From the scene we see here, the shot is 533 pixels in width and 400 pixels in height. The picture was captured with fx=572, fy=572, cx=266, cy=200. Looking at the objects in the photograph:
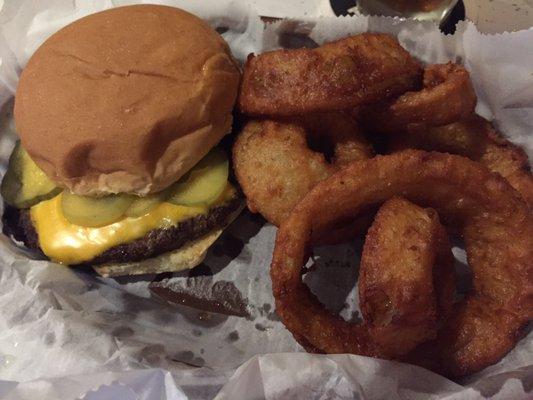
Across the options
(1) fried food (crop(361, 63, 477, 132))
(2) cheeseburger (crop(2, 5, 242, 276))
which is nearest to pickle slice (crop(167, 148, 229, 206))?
(2) cheeseburger (crop(2, 5, 242, 276))

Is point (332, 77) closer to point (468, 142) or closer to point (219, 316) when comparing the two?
point (468, 142)

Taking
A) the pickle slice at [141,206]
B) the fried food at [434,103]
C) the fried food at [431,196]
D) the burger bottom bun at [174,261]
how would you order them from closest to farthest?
the fried food at [431,196], the fried food at [434,103], the pickle slice at [141,206], the burger bottom bun at [174,261]

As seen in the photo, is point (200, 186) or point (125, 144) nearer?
point (125, 144)

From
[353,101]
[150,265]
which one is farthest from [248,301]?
[353,101]

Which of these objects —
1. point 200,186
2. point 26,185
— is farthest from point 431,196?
point 26,185

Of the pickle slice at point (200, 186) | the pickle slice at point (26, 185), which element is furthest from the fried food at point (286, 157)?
the pickle slice at point (26, 185)

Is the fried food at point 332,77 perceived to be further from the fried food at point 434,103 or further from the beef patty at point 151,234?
the beef patty at point 151,234
